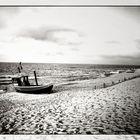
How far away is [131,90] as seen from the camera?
1.66 m

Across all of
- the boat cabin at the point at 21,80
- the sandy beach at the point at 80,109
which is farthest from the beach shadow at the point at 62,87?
the boat cabin at the point at 21,80

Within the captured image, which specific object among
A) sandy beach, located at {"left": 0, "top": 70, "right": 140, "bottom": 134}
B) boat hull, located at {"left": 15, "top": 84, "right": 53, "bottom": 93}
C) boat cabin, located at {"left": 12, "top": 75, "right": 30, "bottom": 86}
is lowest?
sandy beach, located at {"left": 0, "top": 70, "right": 140, "bottom": 134}

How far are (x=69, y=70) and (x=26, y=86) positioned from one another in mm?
414

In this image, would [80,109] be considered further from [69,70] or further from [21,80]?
[21,80]

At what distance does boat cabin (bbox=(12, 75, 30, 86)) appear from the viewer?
1713 mm

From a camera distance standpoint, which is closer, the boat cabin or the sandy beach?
the sandy beach

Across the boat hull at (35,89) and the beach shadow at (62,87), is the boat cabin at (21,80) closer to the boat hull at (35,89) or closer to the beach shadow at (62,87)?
the boat hull at (35,89)

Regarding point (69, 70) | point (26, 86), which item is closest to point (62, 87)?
point (69, 70)

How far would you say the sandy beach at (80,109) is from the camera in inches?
63.4

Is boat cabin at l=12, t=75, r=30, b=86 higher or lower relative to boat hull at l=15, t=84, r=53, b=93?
higher

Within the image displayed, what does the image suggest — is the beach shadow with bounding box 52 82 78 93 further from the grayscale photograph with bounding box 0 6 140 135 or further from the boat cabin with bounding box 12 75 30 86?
the boat cabin with bounding box 12 75 30 86

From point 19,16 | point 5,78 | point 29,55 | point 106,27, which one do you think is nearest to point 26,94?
point 5,78

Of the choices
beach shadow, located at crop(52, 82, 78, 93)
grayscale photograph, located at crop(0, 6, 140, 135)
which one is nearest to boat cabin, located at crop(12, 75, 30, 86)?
grayscale photograph, located at crop(0, 6, 140, 135)

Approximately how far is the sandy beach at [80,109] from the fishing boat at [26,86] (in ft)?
0.15
